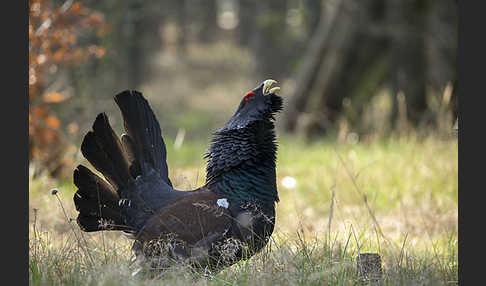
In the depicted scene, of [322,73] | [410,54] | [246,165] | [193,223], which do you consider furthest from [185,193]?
[322,73]

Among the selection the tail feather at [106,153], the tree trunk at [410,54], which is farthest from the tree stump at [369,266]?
the tree trunk at [410,54]

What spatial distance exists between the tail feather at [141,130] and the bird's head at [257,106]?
1.87 feet

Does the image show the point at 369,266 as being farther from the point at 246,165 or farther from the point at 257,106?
the point at 257,106

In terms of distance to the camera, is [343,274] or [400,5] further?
[400,5]

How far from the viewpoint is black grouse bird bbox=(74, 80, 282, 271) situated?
3.60 meters

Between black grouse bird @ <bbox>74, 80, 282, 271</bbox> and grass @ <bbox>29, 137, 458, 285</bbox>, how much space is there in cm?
16

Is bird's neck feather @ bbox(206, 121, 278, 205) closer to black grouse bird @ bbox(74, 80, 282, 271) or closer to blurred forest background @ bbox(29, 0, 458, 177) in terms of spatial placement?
black grouse bird @ bbox(74, 80, 282, 271)

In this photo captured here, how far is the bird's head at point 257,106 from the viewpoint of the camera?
3867 mm

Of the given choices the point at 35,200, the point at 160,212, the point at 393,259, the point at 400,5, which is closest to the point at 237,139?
the point at 160,212

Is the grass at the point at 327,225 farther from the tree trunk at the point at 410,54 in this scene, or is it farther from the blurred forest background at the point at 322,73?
the tree trunk at the point at 410,54

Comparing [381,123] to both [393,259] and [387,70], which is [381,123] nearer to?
[387,70]

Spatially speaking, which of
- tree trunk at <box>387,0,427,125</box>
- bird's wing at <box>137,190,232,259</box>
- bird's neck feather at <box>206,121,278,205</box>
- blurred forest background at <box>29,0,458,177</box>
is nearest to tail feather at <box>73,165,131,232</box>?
bird's wing at <box>137,190,232,259</box>

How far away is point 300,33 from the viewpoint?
24.9 metres

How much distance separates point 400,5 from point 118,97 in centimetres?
761
